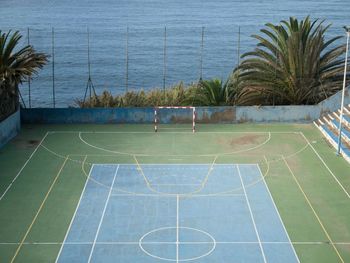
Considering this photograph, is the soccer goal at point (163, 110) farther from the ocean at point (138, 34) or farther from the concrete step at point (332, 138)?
the ocean at point (138, 34)

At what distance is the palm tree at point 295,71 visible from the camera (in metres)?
31.6

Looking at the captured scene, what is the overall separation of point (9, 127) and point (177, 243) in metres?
11.8

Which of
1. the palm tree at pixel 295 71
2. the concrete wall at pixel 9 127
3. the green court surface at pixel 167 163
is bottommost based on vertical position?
the green court surface at pixel 167 163

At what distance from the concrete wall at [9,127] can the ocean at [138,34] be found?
924 cm

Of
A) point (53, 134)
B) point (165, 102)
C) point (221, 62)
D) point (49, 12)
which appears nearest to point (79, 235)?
point (53, 134)

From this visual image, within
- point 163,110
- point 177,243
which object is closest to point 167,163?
point 163,110

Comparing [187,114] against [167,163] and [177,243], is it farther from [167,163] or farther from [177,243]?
[177,243]

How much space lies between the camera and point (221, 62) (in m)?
59.5

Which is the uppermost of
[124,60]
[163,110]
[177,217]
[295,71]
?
[295,71]

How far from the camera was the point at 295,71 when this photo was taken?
31.8 metres

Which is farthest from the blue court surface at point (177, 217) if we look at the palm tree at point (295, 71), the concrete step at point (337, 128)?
the palm tree at point (295, 71)

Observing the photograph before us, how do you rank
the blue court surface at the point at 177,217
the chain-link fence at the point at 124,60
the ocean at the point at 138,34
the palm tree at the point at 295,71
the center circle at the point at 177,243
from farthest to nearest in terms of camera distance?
the ocean at the point at 138,34
the chain-link fence at the point at 124,60
the palm tree at the point at 295,71
the blue court surface at the point at 177,217
the center circle at the point at 177,243

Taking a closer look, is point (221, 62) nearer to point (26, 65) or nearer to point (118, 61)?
point (118, 61)

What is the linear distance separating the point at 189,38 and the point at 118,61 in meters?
11.2
